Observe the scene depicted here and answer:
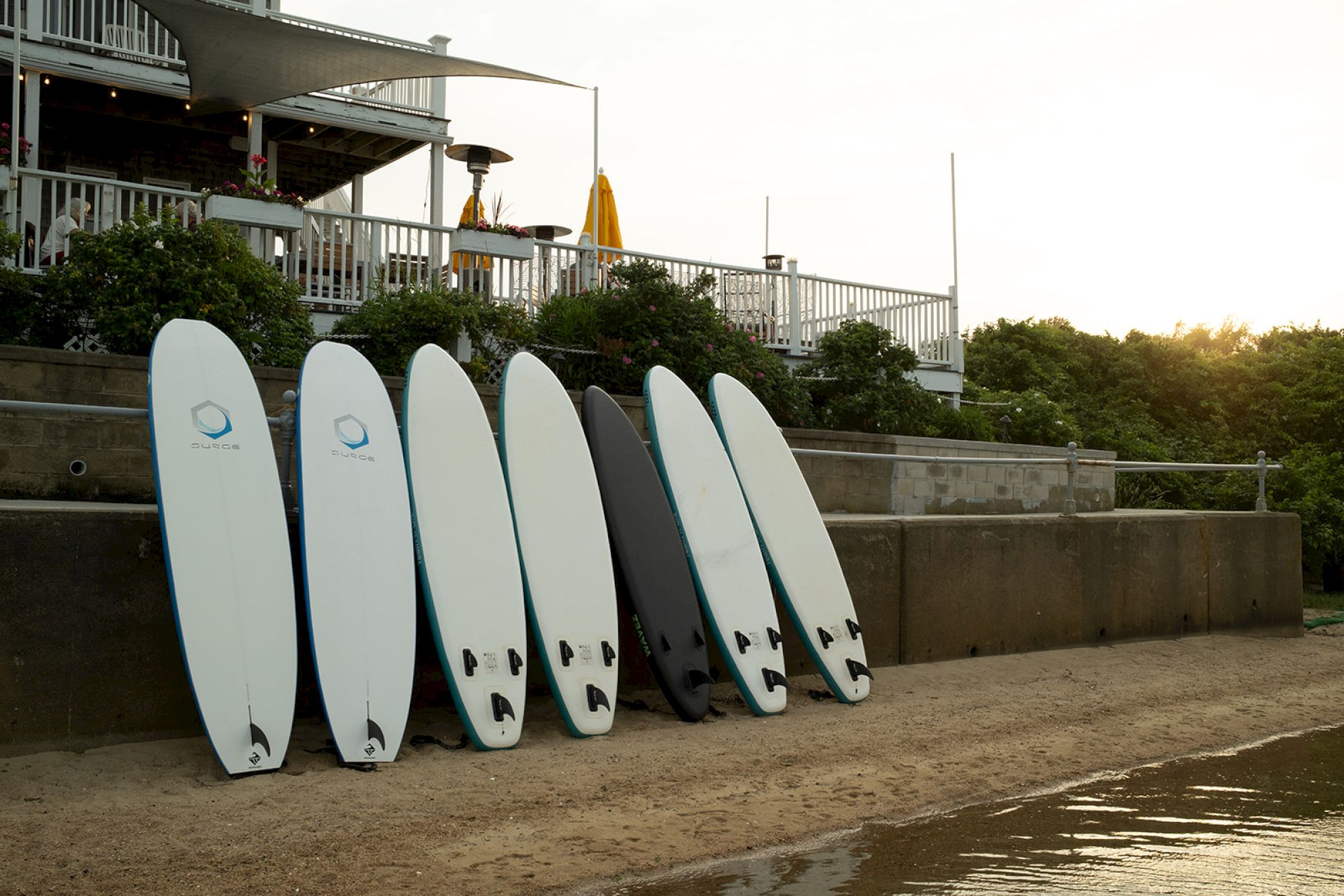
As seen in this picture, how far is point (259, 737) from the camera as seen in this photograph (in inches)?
147

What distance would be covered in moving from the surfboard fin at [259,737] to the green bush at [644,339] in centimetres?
466

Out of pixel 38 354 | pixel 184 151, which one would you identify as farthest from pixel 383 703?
pixel 184 151

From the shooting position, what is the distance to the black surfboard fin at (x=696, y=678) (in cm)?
482

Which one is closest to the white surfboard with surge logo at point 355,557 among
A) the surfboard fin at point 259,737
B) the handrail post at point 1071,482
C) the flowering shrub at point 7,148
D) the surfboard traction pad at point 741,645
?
the surfboard fin at point 259,737

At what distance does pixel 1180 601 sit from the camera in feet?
25.7

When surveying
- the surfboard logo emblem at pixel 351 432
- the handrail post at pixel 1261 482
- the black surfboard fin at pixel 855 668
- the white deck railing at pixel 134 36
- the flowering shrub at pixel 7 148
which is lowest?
the black surfboard fin at pixel 855 668

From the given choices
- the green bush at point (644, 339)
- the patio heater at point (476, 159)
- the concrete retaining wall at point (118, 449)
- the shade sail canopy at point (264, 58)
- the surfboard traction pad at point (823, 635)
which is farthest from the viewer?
the patio heater at point (476, 159)

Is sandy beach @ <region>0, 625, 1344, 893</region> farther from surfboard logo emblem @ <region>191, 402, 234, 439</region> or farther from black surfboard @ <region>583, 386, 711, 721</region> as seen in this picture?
surfboard logo emblem @ <region>191, 402, 234, 439</region>

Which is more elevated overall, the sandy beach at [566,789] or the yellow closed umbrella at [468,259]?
the yellow closed umbrella at [468,259]

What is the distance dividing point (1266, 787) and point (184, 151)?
12.4 m

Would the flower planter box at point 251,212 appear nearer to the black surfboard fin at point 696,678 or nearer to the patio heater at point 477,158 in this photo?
the patio heater at point 477,158

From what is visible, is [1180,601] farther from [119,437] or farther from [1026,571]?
[119,437]

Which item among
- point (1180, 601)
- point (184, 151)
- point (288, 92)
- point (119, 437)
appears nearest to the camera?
point (119, 437)

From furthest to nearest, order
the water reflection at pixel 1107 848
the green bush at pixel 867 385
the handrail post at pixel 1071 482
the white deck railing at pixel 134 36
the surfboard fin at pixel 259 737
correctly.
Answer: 1. the white deck railing at pixel 134 36
2. the green bush at pixel 867 385
3. the handrail post at pixel 1071 482
4. the surfboard fin at pixel 259 737
5. the water reflection at pixel 1107 848
